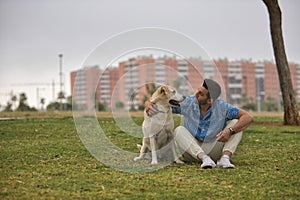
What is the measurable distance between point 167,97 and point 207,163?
107 centimetres

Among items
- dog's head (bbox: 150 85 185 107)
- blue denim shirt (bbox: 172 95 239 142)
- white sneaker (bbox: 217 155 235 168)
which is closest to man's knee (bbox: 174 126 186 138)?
blue denim shirt (bbox: 172 95 239 142)

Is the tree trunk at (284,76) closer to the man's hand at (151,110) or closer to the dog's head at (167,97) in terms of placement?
the dog's head at (167,97)

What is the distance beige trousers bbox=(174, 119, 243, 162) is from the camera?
7.01 metres

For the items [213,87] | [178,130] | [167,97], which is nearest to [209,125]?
[178,130]

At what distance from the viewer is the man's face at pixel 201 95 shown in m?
6.90

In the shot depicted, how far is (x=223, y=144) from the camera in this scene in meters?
7.14

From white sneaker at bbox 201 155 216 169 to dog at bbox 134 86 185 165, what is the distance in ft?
1.84

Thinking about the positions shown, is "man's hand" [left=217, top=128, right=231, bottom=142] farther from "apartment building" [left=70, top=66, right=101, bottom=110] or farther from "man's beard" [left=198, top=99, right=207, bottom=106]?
"apartment building" [left=70, top=66, right=101, bottom=110]

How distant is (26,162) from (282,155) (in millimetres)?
3993

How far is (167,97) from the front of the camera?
7043mm

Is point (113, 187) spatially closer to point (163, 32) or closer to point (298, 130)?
point (163, 32)

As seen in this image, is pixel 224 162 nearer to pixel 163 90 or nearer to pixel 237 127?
pixel 237 127

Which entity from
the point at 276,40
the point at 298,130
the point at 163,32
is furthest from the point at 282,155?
the point at 276,40

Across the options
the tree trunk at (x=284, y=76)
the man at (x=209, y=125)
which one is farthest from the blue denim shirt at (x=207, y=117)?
the tree trunk at (x=284, y=76)
